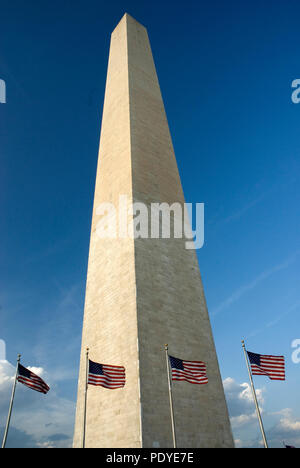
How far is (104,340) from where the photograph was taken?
1930 cm

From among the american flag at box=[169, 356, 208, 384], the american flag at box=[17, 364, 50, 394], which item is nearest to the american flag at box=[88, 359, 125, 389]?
the american flag at box=[17, 364, 50, 394]

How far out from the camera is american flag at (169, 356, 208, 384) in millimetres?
14892

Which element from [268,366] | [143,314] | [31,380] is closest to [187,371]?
[268,366]

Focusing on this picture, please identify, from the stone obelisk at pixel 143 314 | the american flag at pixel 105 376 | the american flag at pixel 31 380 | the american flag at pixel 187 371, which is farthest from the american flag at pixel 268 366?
the american flag at pixel 31 380

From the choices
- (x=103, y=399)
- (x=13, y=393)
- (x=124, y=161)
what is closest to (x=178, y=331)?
(x=103, y=399)

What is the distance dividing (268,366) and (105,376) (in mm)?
6880

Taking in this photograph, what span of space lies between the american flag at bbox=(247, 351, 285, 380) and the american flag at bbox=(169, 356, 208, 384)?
2178 mm

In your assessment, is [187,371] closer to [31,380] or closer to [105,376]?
[105,376]

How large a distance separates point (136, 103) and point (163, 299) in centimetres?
1684

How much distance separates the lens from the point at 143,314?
1798 cm

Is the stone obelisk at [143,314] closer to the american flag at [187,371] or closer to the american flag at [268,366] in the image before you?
the american flag at [187,371]

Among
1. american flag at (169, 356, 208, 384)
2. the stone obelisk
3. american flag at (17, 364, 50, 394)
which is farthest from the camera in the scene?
the stone obelisk

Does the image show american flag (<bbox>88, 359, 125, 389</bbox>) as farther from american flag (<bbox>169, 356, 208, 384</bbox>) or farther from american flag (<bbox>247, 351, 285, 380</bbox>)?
american flag (<bbox>247, 351, 285, 380</bbox>)
